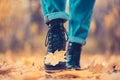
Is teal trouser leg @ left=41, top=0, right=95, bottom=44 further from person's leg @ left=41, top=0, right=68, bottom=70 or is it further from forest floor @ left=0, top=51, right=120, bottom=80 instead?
forest floor @ left=0, top=51, right=120, bottom=80

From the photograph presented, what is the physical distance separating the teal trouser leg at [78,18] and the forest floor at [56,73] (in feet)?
0.33

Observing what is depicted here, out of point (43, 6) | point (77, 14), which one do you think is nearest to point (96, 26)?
point (77, 14)

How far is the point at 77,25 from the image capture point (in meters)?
2.40

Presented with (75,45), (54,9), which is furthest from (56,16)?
(75,45)

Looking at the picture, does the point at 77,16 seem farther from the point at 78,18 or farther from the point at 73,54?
the point at 73,54

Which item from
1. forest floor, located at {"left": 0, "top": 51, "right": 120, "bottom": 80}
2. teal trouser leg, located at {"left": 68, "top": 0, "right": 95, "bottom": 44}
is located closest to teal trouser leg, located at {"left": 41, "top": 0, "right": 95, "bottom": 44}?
teal trouser leg, located at {"left": 68, "top": 0, "right": 95, "bottom": 44}

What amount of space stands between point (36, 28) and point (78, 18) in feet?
0.65

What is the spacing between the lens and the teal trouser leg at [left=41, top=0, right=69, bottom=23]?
237cm

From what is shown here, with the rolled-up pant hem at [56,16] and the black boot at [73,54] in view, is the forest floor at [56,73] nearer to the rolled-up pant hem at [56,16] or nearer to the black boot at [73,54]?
the black boot at [73,54]

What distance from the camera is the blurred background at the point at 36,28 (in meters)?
2.42

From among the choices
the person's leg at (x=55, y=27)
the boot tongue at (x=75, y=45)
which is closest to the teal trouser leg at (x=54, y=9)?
the person's leg at (x=55, y=27)

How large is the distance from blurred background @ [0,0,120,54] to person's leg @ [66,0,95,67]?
0.03 m

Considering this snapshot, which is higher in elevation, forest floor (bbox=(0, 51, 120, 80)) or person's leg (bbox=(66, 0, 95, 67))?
person's leg (bbox=(66, 0, 95, 67))

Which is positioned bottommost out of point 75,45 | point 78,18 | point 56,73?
point 56,73
